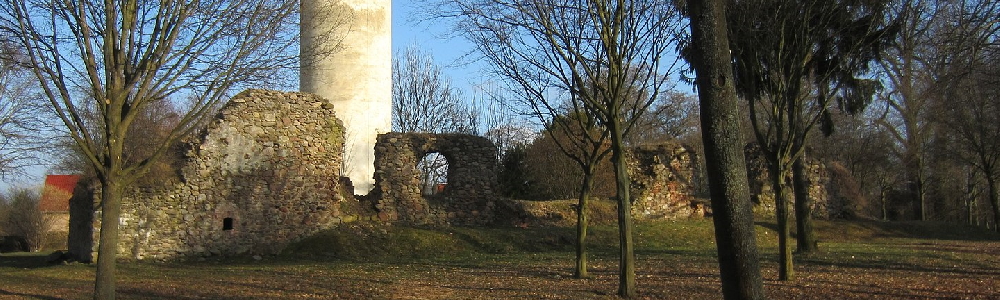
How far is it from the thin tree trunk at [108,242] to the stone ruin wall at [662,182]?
57.0ft

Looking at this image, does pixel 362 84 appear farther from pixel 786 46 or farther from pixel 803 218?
pixel 786 46

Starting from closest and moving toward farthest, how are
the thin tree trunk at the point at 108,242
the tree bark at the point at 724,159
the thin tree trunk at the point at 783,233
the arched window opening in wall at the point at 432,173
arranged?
the tree bark at the point at 724,159 → the thin tree trunk at the point at 108,242 → the thin tree trunk at the point at 783,233 → the arched window opening in wall at the point at 432,173

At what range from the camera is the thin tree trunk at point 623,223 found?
1000cm

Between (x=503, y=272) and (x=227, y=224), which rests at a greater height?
(x=227, y=224)

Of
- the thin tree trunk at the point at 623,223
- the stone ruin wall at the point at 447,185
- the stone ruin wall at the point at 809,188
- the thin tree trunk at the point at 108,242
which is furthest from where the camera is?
the stone ruin wall at the point at 809,188

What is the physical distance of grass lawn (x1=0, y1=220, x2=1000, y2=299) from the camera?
10484 millimetres

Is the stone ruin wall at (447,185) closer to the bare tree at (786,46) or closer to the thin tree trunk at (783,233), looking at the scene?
the bare tree at (786,46)

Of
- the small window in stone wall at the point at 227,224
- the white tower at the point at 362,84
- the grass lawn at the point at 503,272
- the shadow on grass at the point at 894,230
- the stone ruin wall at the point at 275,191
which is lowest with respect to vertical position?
the grass lawn at the point at 503,272

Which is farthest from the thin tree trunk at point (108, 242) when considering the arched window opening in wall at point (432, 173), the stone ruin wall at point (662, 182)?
the arched window opening in wall at point (432, 173)

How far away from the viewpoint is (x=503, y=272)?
43.2ft

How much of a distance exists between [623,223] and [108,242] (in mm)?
5967

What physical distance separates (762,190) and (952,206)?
18688mm

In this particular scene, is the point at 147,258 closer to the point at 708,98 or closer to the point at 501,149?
the point at 708,98

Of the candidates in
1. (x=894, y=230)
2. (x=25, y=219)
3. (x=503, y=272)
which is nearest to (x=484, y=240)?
Answer: (x=503, y=272)
